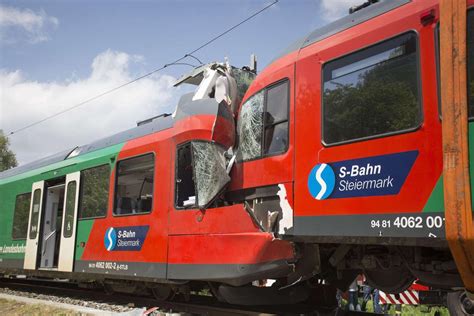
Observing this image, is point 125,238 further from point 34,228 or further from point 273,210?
point 34,228

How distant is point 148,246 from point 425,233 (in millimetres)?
4487

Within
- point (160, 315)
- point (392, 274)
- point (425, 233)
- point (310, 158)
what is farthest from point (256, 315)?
point (425, 233)

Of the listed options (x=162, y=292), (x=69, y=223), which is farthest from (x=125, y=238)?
(x=69, y=223)

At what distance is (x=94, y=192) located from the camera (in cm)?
893

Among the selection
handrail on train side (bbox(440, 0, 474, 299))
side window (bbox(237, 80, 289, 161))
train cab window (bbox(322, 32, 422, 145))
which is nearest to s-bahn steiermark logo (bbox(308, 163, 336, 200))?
train cab window (bbox(322, 32, 422, 145))

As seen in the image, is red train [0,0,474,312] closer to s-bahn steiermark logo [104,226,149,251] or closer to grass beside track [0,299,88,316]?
s-bahn steiermark logo [104,226,149,251]

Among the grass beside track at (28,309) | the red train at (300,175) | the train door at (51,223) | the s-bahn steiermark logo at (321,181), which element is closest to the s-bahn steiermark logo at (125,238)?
the red train at (300,175)

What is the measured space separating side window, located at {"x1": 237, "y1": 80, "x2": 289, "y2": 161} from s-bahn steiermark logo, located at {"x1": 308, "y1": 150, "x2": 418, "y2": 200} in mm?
710

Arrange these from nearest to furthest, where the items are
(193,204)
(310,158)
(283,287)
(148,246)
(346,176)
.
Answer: (346,176), (310,158), (283,287), (193,204), (148,246)

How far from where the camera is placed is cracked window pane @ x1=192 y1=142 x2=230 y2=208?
6085 mm

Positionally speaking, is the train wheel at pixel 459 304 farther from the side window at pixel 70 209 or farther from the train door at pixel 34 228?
the train door at pixel 34 228

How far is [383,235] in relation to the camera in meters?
4.20

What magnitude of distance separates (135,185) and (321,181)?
421cm

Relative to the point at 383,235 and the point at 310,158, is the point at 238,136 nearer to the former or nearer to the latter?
the point at 310,158
